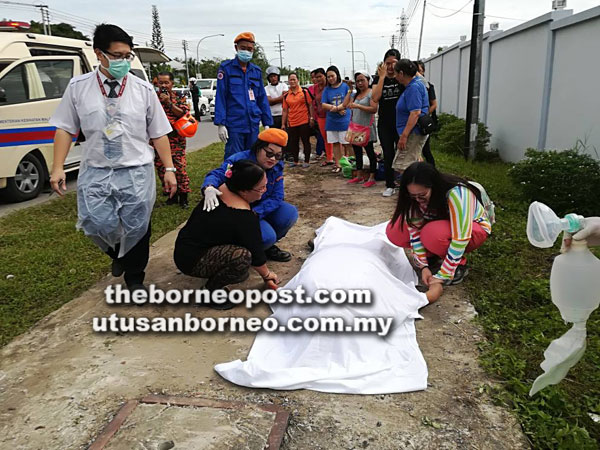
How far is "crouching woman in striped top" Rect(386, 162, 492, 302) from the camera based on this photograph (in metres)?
3.21

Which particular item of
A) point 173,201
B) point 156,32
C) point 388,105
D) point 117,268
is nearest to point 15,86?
point 173,201

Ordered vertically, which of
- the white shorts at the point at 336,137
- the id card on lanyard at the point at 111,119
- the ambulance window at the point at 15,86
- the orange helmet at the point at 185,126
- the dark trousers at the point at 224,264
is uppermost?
the ambulance window at the point at 15,86

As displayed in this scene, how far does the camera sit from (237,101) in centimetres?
558

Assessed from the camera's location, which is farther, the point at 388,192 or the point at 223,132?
the point at 388,192

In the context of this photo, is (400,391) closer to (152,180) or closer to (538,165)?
(152,180)

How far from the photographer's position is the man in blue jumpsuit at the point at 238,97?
18.0ft

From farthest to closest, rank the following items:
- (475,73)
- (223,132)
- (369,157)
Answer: (475,73)
(369,157)
(223,132)

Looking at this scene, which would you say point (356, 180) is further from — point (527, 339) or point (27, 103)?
point (527, 339)

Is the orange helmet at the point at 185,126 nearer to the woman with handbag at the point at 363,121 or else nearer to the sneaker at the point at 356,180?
the woman with handbag at the point at 363,121

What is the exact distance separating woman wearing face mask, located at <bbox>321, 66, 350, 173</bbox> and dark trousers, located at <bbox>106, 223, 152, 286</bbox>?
4.63 m

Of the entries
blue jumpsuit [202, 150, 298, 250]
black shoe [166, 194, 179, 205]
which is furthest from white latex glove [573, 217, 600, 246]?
black shoe [166, 194, 179, 205]

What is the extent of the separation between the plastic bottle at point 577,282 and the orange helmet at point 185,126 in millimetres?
4327

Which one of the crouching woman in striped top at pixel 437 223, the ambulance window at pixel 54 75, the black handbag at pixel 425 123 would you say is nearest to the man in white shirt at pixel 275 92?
the ambulance window at pixel 54 75

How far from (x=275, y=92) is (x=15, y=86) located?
4067mm
